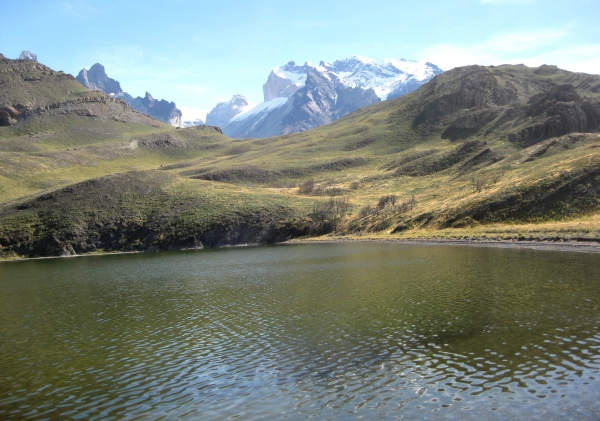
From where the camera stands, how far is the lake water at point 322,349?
714 inches

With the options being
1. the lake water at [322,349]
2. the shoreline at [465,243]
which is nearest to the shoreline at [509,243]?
the shoreline at [465,243]

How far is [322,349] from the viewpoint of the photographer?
84.0 ft

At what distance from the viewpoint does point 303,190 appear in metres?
182

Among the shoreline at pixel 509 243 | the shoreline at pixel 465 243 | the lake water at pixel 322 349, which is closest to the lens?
the lake water at pixel 322 349

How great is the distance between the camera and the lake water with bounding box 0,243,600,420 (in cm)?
1812

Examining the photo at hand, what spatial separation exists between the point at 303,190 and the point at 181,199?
51983 mm

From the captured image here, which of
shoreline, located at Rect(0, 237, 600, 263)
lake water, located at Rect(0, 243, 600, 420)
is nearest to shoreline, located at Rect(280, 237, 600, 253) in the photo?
shoreline, located at Rect(0, 237, 600, 263)

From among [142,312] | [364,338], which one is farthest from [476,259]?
[142,312]

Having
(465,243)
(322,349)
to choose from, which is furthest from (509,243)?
(322,349)

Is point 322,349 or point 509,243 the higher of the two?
point 509,243

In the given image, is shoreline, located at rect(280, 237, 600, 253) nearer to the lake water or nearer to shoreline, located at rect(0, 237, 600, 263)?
shoreline, located at rect(0, 237, 600, 263)

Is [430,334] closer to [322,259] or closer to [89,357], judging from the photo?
[89,357]

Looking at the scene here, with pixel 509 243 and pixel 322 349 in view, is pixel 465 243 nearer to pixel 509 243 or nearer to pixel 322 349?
pixel 509 243

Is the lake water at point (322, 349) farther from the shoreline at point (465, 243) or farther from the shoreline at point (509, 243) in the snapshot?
the shoreline at point (465, 243)
